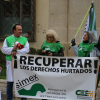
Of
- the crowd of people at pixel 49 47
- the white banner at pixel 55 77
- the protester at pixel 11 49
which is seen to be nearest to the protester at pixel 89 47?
the crowd of people at pixel 49 47

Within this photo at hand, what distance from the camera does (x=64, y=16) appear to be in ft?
30.5

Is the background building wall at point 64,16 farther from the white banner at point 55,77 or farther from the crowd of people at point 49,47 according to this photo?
the white banner at point 55,77

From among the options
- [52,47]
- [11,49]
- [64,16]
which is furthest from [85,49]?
[64,16]

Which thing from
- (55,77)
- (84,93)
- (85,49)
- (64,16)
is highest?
(64,16)

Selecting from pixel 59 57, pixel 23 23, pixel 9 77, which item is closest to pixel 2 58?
pixel 23 23

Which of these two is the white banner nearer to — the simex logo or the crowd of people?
the simex logo

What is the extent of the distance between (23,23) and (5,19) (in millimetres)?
959

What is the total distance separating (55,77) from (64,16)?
5.22 meters

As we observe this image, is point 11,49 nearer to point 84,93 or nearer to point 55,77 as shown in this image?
point 55,77

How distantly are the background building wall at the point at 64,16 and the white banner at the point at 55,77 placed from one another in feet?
15.9

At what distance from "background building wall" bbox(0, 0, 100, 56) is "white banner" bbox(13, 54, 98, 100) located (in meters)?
4.85

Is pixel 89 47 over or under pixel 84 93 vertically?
over

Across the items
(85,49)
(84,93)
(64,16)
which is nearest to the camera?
(84,93)

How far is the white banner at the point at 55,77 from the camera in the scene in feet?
14.5
